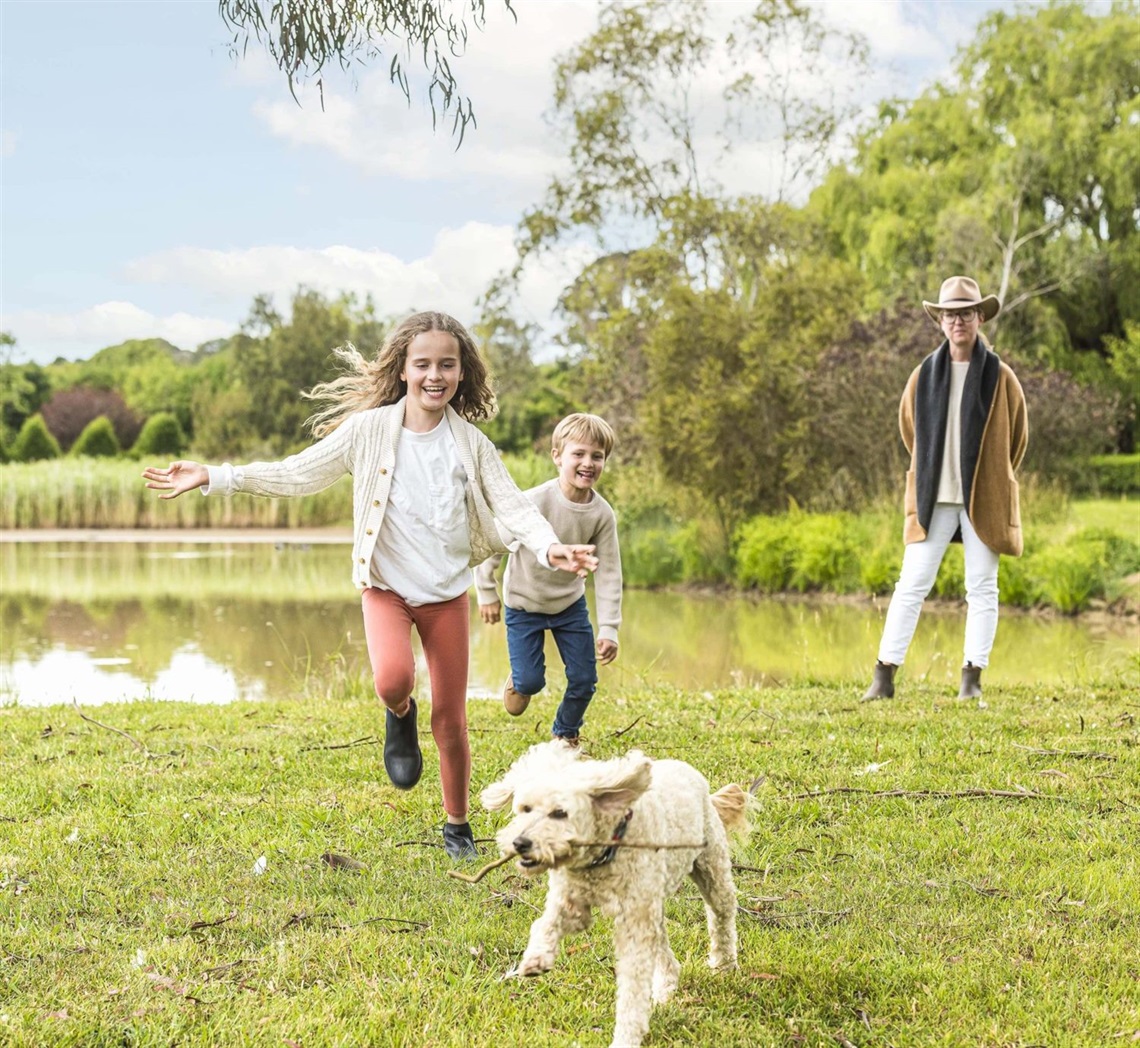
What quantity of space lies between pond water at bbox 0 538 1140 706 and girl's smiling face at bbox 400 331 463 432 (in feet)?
14.9

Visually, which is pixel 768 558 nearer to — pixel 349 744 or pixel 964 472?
pixel 964 472

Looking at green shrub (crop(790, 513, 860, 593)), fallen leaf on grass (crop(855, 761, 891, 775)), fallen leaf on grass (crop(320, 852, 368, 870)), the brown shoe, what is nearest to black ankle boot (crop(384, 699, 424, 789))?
fallen leaf on grass (crop(320, 852, 368, 870))

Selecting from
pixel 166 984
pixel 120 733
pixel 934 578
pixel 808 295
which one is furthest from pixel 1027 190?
pixel 166 984

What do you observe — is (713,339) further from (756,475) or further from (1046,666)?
(1046,666)

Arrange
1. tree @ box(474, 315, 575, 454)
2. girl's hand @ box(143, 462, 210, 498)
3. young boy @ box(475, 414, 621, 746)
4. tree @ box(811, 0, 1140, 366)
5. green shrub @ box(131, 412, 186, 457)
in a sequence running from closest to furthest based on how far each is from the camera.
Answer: girl's hand @ box(143, 462, 210, 498), young boy @ box(475, 414, 621, 746), tree @ box(811, 0, 1140, 366), tree @ box(474, 315, 575, 454), green shrub @ box(131, 412, 186, 457)

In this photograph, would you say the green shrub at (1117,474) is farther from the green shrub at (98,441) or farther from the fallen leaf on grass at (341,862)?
the green shrub at (98,441)

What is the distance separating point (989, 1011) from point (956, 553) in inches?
521

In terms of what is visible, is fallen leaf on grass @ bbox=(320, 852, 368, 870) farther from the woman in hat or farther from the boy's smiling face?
the woman in hat

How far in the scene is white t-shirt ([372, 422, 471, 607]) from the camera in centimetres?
467

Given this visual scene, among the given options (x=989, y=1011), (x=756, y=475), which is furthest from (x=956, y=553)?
(x=989, y=1011)

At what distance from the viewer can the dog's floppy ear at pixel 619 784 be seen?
2943mm

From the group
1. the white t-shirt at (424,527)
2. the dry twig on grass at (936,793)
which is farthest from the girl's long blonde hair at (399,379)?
the dry twig on grass at (936,793)

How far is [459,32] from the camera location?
5660mm

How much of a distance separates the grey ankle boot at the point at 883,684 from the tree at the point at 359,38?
420 centimetres
